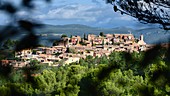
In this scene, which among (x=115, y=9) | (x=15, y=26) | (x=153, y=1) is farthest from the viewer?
(x=115, y=9)

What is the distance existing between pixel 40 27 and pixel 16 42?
82 millimetres

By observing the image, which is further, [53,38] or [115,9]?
[115,9]

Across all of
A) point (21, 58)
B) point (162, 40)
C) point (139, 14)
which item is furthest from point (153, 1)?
point (21, 58)

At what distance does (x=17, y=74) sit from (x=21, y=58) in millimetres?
45

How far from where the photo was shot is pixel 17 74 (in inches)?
46.6

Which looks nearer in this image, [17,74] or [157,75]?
[17,74]

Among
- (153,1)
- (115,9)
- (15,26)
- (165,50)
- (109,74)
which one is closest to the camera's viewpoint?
(15,26)

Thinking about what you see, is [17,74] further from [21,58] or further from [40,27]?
[40,27]

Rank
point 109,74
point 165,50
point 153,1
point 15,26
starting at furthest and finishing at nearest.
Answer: point 153,1, point 109,74, point 165,50, point 15,26

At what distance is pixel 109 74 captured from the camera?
1.55 metres

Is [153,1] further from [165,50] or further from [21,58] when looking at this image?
[21,58]

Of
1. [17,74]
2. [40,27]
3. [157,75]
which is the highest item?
[40,27]

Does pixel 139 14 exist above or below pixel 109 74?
above

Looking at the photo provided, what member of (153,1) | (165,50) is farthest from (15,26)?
(153,1)
